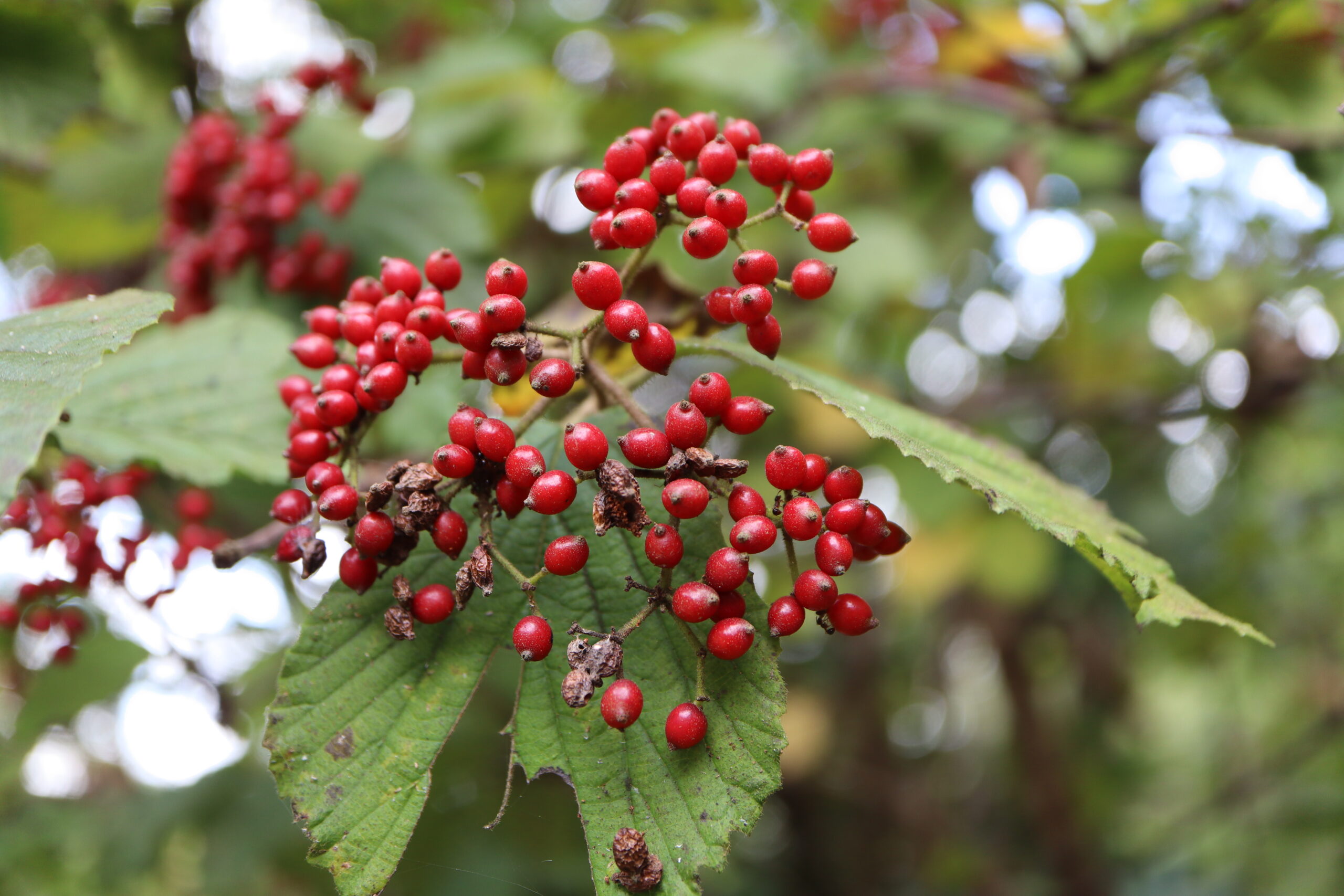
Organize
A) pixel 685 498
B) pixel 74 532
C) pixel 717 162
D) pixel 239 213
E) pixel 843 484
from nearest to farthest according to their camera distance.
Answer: pixel 685 498 → pixel 843 484 → pixel 717 162 → pixel 74 532 → pixel 239 213

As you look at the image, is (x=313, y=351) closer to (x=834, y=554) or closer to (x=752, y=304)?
(x=752, y=304)

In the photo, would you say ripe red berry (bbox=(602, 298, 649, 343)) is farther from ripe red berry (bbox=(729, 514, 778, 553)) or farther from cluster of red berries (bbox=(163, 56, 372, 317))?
cluster of red berries (bbox=(163, 56, 372, 317))

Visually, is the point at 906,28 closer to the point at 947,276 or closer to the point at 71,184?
the point at 947,276

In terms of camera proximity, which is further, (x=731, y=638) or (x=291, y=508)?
(x=291, y=508)

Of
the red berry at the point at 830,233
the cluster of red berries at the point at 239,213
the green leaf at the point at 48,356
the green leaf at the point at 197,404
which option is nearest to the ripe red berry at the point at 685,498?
the red berry at the point at 830,233

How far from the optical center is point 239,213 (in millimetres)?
2453

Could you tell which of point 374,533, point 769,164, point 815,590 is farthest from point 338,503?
point 769,164

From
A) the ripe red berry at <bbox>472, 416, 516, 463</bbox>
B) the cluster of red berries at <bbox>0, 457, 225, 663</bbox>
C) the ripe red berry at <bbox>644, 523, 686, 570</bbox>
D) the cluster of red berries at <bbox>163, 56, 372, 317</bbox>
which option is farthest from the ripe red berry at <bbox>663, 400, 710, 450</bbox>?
the cluster of red berries at <bbox>163, 56, 372, 317</bbox>

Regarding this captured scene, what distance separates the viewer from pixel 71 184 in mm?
2750

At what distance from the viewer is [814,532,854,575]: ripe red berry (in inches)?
46.1

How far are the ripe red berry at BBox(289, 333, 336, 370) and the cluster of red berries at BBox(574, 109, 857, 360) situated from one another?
53cm

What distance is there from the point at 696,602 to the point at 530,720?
33 cm

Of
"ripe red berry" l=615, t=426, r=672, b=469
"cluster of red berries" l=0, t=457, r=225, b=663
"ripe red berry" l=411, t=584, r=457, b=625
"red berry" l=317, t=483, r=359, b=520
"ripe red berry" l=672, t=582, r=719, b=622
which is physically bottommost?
"cluster of red berries" l=0, t=457, r=225, b=663

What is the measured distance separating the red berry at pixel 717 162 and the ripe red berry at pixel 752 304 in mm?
201
